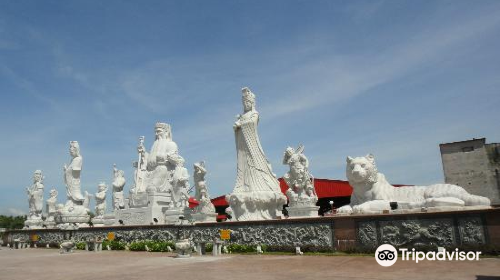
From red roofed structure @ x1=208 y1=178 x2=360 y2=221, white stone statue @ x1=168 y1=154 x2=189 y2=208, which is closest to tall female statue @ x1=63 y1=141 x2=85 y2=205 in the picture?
white stone statue @ x1=168 y1=154 x2=189 y2=208

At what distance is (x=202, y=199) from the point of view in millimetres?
16250

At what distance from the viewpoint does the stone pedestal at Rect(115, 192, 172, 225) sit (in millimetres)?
18828

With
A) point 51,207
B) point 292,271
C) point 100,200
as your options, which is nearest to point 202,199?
point 292,271

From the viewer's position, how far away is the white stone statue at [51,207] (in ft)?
80.4

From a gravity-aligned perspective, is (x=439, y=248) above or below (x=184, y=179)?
below

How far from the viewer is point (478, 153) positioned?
857 inches

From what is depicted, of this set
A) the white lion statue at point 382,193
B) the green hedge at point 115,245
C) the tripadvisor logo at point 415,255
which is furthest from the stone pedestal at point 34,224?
the tripadvisor logo at point 415,255

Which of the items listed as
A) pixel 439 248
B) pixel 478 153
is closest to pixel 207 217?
pixel 439 248

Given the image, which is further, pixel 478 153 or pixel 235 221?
pixel 478 153

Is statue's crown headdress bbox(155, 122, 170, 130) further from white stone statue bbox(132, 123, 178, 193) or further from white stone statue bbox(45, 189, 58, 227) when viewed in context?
white stone statue bbox(45, 189, 58, 227)

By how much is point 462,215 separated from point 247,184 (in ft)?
25.2

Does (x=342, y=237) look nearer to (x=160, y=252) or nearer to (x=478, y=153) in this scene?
(x=160, y=252)

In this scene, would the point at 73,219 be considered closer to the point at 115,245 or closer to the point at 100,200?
the point at 100,200

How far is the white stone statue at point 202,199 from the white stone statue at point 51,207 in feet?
41.7
